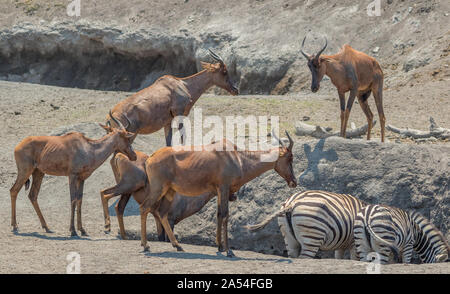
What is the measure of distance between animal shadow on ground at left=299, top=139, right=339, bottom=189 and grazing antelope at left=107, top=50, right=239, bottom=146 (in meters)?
3.48

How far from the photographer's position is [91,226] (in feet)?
44.6

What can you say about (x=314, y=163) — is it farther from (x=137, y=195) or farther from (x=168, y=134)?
(x=168, y=134)

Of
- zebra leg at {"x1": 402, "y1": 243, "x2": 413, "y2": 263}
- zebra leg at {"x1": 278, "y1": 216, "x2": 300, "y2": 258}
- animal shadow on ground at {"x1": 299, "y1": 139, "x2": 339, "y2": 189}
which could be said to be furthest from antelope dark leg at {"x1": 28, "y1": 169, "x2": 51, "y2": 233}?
zebra leg at {"x1": 402, "y1": 243, "x2": 413, "y2": 263}

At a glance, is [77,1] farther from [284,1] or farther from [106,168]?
[106,168]

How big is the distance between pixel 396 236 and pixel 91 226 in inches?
204

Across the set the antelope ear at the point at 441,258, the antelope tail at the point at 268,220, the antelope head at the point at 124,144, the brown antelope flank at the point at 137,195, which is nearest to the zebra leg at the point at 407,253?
the antelope ear at the point at 441,258

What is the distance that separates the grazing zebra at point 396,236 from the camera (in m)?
11.1

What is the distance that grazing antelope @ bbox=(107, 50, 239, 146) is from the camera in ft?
49.1

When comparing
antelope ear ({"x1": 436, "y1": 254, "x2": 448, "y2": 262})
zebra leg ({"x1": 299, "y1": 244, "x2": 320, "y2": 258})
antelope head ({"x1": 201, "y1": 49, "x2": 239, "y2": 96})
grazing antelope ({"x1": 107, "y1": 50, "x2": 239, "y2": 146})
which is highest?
antelope head ({"x1": 201, "y1": 49, "x2": 239, "y2": 96})

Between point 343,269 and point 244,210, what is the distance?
3522mm

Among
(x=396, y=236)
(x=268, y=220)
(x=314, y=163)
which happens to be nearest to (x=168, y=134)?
(x=314, y=163)

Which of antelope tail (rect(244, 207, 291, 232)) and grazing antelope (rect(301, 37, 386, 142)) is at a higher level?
grazing antelope (rect(301, 37, 386, 142))

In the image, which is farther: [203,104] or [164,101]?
[203,104]

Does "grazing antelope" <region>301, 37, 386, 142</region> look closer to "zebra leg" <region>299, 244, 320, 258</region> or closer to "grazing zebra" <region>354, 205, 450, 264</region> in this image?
"grazing zebra" <region>354, 205, 450, 264</region>
